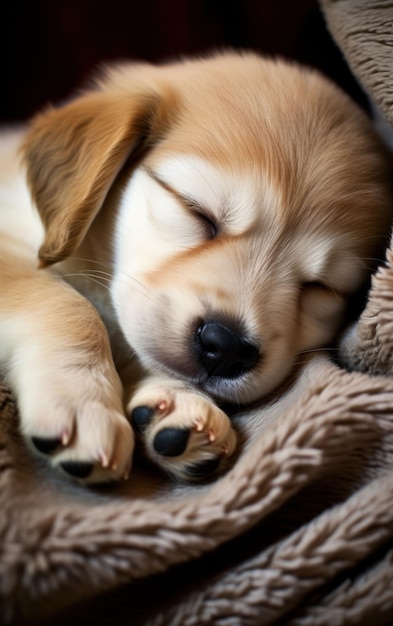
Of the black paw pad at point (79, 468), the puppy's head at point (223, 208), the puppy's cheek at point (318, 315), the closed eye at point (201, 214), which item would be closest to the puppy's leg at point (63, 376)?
the black paw pad at point (79, 468)

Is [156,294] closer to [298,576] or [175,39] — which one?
[298,576]

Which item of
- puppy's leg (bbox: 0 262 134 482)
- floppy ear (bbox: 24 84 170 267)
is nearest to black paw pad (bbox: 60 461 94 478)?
puppy's leg (bbox: 0 262 134 482)

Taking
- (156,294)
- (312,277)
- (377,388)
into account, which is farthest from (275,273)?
(377,388)

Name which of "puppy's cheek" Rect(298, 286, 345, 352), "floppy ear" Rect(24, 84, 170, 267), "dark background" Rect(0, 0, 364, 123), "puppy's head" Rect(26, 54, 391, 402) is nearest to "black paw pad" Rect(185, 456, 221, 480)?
"puppy's head" Rect(26, 54, 391, 402)

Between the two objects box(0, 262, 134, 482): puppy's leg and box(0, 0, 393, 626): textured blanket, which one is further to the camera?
box(0, 262, 134, 482): puppy's leg

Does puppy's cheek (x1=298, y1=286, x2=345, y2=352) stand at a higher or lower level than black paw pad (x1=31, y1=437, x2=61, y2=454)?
lower

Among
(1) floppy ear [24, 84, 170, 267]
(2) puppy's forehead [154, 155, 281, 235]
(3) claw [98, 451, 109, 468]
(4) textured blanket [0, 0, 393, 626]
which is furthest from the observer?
(1) floppy ear [24, 84, 170, 267]

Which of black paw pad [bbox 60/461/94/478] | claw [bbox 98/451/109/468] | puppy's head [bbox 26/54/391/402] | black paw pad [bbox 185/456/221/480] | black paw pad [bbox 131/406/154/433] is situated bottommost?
black paw pad [bbox 185/456/221/480]

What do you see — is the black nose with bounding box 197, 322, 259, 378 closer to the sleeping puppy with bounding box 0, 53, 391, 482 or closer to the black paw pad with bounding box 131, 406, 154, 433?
the sleeping puppy with bounding box 0, 53, 391, 482

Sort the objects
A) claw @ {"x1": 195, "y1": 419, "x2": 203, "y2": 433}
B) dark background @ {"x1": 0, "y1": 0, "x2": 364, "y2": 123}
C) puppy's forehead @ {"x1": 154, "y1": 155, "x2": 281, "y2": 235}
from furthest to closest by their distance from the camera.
Result: dark background @ {"x1": 0, "y1": 0, "x2": 364, "y2": 123} < puppy's forehead @ {"x1": 154, "y1": 155, "x2": 281, "y2": 235} < claw @ {"x1": 195, "y1": 419, "x2": 203, "y2": 433}
